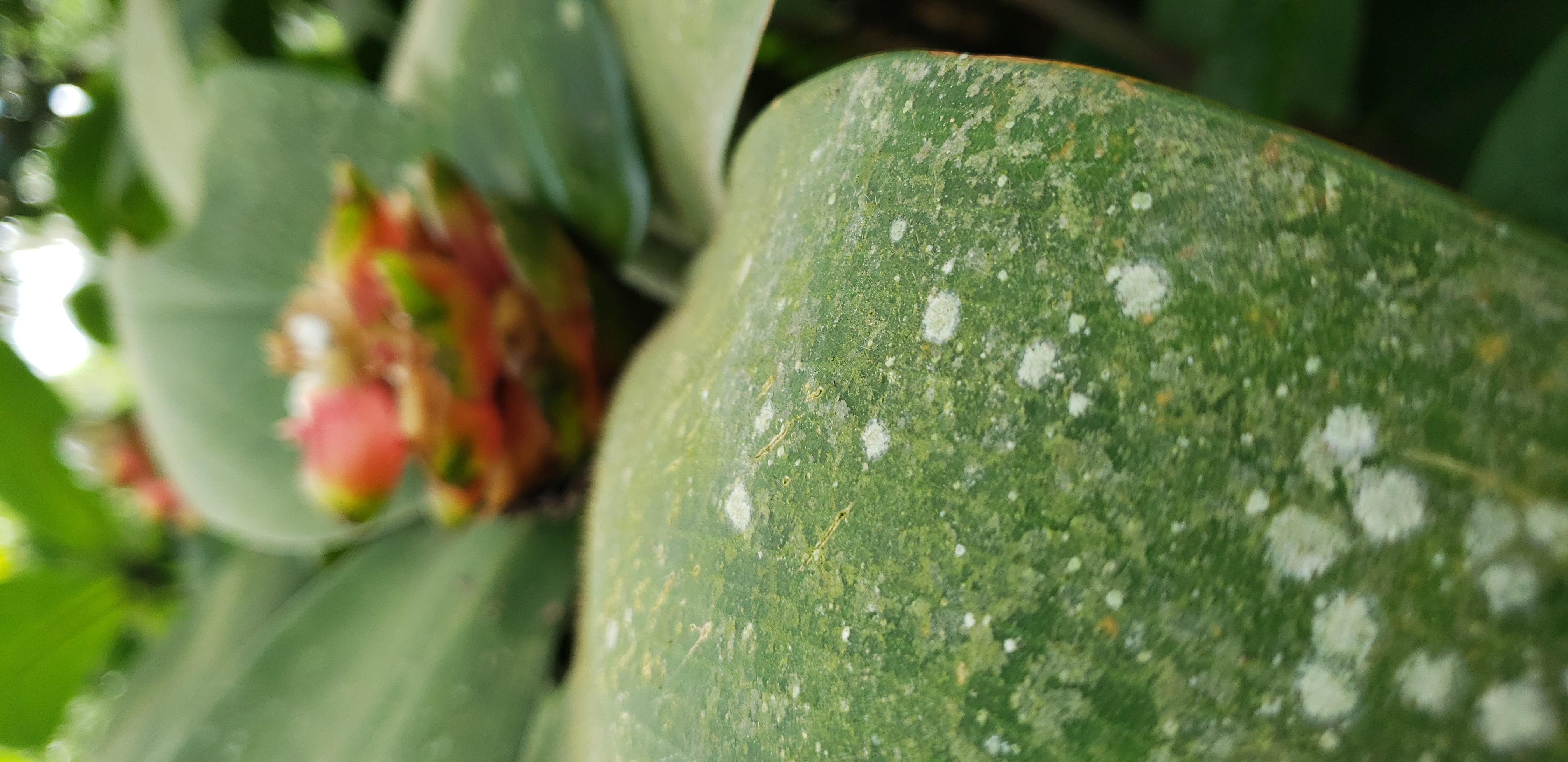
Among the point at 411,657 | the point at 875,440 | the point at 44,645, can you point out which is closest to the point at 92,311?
the point at 44,645

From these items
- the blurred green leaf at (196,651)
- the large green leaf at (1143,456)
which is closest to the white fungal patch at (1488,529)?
the large green leaf at (1143,456)

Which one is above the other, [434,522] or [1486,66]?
[1486,66]

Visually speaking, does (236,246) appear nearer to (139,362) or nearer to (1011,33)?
(139,362)

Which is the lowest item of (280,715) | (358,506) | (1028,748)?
(280,715)

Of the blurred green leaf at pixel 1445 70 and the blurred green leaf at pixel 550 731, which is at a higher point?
the blurred green leaf at pixel 1445 70

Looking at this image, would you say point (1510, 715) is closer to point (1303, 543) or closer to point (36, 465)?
point (1303, 543)

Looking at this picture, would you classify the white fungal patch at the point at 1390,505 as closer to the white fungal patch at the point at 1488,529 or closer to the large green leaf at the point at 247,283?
the white fungal patch at the point at 1488,529

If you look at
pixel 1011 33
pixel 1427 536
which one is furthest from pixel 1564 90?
pixel 1011 33
